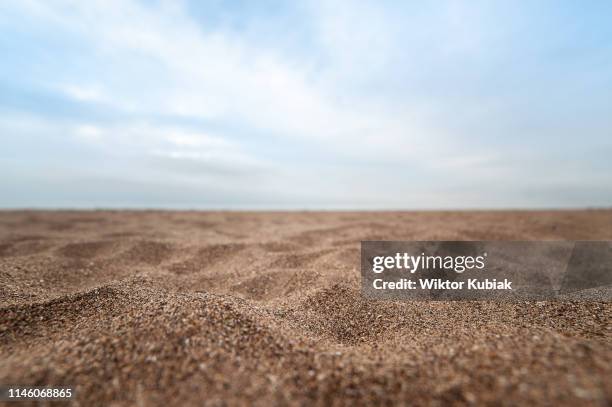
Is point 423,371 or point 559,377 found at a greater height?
point 559,377

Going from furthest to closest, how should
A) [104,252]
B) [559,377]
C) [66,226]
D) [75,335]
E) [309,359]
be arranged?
[66,226]
[104,252]
[75,335]
[309,359]
[559,377]

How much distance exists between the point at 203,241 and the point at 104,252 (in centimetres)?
171

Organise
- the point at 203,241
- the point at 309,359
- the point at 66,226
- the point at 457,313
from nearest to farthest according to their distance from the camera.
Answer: the point at 309,359
the point at 457,313
the point at 203,241
the point at 66,226

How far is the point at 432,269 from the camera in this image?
423 centimetres

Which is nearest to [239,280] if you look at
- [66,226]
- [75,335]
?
[75,335]

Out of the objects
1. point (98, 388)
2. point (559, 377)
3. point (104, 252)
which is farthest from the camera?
point (104, 252)

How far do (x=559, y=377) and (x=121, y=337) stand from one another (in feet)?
7.93

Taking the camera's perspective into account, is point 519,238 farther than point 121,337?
Yes

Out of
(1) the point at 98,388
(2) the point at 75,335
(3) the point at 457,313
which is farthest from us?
(3) the point at 457,313

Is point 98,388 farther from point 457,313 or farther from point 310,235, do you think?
point 310,235

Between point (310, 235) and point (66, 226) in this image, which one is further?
point (66, 226)

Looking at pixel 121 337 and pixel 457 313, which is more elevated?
pixel 121 337

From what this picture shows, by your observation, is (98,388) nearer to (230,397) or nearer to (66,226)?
(230,397)

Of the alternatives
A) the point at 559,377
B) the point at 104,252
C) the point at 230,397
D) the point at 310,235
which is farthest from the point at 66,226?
the point at 559,377
